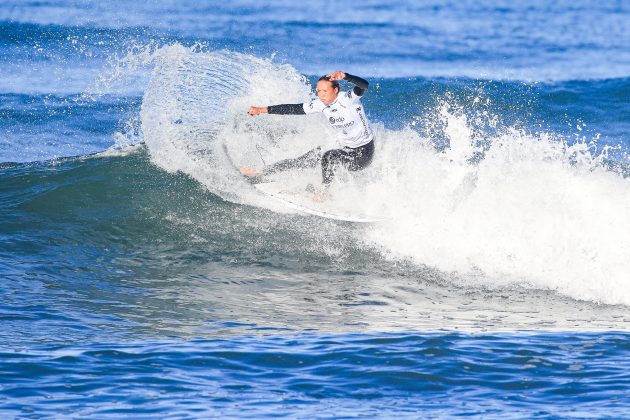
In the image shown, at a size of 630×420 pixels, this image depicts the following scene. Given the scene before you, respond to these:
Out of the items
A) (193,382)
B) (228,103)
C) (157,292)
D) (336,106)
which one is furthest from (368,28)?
(193,382)

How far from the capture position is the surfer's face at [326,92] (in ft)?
42.4

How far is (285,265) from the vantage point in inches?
509

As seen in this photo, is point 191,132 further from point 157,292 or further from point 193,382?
point 193,382

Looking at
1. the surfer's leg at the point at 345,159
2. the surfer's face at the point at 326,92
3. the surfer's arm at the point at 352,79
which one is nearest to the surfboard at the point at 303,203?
the surfer's leg at the point at 345,159

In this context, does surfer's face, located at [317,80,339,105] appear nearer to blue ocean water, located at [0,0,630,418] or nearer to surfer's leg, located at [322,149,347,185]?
surfer's leg, located at [322,149,347,185]

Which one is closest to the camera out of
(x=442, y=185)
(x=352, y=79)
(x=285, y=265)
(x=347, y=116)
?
(x=352, y=79)

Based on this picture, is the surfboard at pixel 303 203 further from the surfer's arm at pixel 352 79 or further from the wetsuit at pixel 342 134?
the surfer's arm at pixel 352 79

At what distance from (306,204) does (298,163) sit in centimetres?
A: 65

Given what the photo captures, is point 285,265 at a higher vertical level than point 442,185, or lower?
lower

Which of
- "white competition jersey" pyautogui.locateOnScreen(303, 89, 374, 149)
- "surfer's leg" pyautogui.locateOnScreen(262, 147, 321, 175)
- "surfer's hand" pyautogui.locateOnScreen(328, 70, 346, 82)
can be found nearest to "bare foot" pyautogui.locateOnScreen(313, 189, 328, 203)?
"surfer's leg" pyautogui.locateOnScreen(262, 147, 321, 175)

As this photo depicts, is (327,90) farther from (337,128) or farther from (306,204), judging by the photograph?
(306,204)

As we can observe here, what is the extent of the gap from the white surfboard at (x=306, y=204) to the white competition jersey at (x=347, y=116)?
1.00 metres

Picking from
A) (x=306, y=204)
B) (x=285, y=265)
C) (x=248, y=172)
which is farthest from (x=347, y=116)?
(x=285, y=265)

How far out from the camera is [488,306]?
37.2ft
